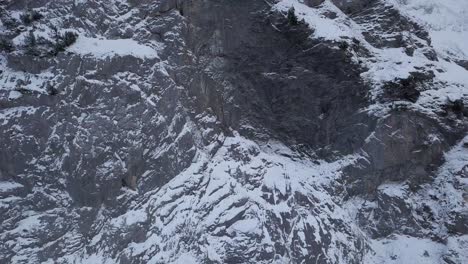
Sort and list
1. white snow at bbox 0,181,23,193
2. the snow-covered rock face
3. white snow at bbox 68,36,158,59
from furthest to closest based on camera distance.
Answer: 1. white snow at bbox 68,36,158,59
2. the snow-covered rock face
3. white snow at bbox 0,181,23,193

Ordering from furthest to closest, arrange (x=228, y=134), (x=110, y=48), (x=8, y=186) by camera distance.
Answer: (x=228, y=134)
(x=110, y=48)
(x=8, y=186)

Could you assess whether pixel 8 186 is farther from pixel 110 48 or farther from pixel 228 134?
pixel 228 134

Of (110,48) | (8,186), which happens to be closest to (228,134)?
(110,48)

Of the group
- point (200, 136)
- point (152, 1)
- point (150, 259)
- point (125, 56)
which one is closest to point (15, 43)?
point (125, 56)

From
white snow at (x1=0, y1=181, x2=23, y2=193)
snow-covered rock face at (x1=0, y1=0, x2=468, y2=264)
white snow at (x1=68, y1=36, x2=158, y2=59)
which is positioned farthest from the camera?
white snow at (x1=68, y1=36, x2=158, y2=59)

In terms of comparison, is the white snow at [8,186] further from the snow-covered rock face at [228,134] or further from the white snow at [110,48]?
the white snow at [110,48]

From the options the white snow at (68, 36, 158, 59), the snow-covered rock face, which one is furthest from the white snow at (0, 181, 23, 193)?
the white snow at (68, 36, 158, 59)

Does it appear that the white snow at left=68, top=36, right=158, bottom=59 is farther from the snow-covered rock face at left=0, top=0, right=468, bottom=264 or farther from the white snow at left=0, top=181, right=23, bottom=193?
the white snow at left=0, top=181, right=23, bottom=193

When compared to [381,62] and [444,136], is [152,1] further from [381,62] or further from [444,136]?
[444,136]

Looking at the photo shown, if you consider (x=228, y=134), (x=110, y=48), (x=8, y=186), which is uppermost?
(x=110, y=48)
